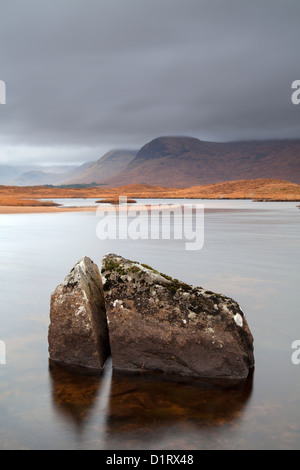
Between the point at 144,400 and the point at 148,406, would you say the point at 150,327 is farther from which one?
the point at 148,406

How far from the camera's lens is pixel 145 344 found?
6.01m

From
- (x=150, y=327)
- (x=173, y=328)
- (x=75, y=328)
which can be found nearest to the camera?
(x=173, y=328)

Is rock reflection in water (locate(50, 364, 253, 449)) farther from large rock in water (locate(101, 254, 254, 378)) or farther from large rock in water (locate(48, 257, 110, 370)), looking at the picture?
large rock in water (locate(48, 257, 110, 370))

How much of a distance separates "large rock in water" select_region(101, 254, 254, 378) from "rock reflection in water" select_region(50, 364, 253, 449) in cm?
24

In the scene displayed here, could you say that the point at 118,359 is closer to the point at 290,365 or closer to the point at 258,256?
the point at 290,365

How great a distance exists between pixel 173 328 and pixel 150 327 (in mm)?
348

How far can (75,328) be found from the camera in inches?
243

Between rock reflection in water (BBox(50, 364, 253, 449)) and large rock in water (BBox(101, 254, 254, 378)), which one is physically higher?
large rock in water (BBox(101, 254, 254, 378))

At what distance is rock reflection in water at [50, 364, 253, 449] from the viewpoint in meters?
4.29

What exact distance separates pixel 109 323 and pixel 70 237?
16.7m

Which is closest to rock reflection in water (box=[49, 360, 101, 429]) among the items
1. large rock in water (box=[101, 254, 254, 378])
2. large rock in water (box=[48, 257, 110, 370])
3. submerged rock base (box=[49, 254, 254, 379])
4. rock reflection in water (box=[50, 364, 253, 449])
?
rock reflection in water (box=[50, 364, 253, 449])

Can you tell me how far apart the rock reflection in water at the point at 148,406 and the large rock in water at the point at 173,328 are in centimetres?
24

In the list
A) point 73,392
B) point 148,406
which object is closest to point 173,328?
point 148,406
